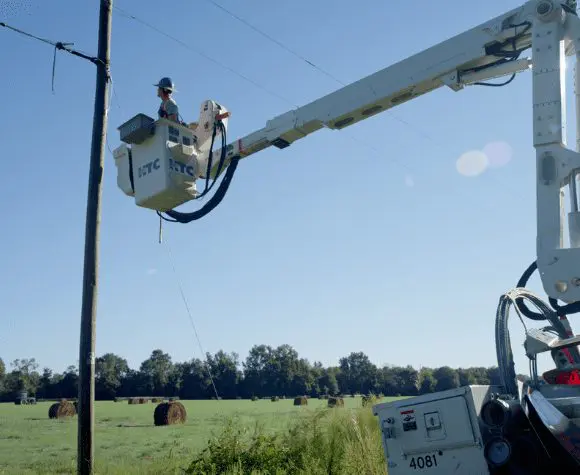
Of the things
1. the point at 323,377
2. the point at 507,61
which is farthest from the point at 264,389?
the point at 507,61

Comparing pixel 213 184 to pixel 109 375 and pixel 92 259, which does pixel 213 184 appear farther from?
pixel 109 375

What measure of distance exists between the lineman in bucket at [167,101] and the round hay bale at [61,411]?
23.2 meters

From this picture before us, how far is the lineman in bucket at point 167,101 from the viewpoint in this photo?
808cm

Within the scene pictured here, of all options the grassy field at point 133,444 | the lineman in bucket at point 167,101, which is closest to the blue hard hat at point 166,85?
the lineman in bucket at point 167,101

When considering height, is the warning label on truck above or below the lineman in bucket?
below

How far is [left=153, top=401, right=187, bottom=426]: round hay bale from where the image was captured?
23031mm

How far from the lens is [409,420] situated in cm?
507

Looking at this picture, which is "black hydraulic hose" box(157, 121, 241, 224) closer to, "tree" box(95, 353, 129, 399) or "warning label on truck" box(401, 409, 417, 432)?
"warning label on truck" box(401, 409, 417, 432)

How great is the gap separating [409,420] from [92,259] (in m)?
5.25

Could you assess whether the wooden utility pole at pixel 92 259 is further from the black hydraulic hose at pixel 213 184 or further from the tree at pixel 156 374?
the tree at pixel 156 374

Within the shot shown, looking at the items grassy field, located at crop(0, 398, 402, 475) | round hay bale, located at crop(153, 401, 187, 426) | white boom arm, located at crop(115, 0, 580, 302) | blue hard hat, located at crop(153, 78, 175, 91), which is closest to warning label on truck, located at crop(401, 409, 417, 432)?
white boom arm, located at crop(115, 0, 580, 302)

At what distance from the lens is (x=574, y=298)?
16.5 ft

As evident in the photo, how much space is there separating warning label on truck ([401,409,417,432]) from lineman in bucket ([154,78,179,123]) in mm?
4805

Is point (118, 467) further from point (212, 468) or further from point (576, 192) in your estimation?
point (576, 192)
